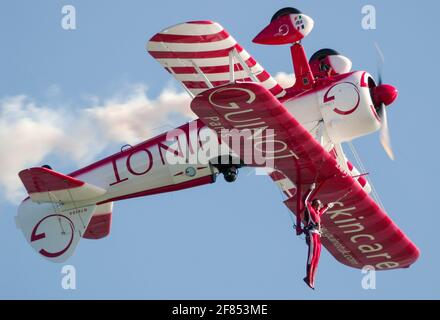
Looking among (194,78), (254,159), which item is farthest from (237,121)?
(194,78)

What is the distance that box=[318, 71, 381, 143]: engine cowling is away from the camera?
21.4 m

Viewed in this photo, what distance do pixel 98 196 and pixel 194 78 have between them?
291 centimetres

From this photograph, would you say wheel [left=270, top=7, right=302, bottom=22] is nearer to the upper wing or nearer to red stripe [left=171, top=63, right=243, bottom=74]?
red stripe [left=171, top=63, right=243, bottom=74]

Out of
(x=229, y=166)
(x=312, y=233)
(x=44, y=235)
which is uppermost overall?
(x=229, y=166)

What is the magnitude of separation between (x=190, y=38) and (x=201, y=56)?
611 mm

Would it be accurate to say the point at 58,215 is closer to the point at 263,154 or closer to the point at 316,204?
the point at 263,154

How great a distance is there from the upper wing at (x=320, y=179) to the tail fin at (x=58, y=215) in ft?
12.3

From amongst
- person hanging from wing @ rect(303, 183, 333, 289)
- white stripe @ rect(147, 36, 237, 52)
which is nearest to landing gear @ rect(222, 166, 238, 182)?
person hanging from wing @ rect(303, 183, 333, 289)

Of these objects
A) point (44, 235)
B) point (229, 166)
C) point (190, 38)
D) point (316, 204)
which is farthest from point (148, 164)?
point (316, 204)

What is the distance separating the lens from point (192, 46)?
21.9 metres

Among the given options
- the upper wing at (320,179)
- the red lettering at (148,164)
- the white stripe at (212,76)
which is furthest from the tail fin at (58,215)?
the upper wing at (320,179)

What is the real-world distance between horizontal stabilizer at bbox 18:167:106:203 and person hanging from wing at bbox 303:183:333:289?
167 inches

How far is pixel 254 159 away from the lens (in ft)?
69.1

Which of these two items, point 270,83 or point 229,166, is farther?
point 270,83
